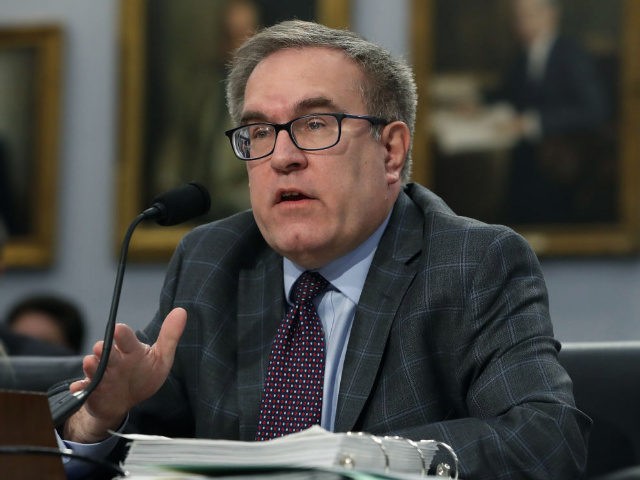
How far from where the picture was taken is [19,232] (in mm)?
5676

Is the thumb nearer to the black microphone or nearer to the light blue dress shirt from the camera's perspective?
the black microphone

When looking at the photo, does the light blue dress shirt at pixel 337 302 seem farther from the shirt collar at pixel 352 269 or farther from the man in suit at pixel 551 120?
the man in suit at pixel 551 120

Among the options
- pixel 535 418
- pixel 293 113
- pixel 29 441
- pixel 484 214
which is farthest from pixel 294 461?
pixel 484 214

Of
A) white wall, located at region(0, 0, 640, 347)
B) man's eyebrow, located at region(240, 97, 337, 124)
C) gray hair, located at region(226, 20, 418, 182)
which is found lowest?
white wall, located at region(0, 0, 640, 347)

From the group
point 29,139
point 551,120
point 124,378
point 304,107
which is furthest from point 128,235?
point 29,139

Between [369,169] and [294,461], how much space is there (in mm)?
1094

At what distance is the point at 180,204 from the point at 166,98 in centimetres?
344

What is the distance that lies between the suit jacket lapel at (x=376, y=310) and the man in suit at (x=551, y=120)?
8.31ft

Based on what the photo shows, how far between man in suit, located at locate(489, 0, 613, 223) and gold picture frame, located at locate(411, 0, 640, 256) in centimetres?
3

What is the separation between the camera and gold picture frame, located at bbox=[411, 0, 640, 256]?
488cm

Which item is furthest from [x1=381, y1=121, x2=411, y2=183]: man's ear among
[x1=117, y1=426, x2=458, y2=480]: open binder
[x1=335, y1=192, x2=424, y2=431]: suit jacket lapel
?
[x1=117, y1=426, x2=458, y2=480]: open binder

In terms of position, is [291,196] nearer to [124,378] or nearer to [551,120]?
[124,378]

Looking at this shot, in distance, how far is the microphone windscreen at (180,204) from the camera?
2148mm

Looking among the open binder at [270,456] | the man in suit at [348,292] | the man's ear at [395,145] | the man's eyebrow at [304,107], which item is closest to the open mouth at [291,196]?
the man in suit at [348,292]
